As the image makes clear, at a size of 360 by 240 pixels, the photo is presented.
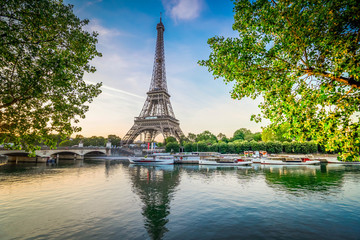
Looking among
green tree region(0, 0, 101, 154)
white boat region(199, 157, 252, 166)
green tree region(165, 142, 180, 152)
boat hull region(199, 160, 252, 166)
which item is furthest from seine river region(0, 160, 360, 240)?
green tree region(165, 142, 180, 152)

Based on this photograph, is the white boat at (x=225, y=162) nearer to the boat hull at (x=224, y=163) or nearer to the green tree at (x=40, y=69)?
the boat hull at (x=224, y=163)

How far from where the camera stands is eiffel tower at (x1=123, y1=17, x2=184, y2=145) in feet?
240

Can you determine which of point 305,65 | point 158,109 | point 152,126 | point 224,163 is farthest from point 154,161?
point 305,65

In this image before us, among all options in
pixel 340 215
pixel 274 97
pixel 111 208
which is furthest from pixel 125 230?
pixel 340 215

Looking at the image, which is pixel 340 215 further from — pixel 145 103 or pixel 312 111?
pixel 145 103

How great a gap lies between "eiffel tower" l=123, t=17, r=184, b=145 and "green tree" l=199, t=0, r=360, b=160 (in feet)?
204

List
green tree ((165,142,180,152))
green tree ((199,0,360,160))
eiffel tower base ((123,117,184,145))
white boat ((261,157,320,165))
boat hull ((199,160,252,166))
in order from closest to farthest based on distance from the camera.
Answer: green tree ((199,0,360,160)) < boat hull ((199,160,252,166)) < white boat ((261,157,320,165)) < eiffel tower base ((123,117,184,145)) < green tree ((165,142,180,152))

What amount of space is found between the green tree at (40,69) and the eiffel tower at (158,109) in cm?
5987

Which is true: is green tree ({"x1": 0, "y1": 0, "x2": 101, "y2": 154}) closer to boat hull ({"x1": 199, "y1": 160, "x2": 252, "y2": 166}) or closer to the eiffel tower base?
boat hull ({"x1": 199, "y1": 160, "x2": 252, "y2": 166})

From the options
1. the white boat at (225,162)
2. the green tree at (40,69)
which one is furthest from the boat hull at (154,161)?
the green tree at (40,69)

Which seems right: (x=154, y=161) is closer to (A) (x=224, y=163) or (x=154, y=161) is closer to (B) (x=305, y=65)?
(A) (x=224, y=163)

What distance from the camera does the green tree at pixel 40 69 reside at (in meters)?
7.56

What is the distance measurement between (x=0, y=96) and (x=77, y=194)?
1243 centimetres

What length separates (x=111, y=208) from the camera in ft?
42.5
